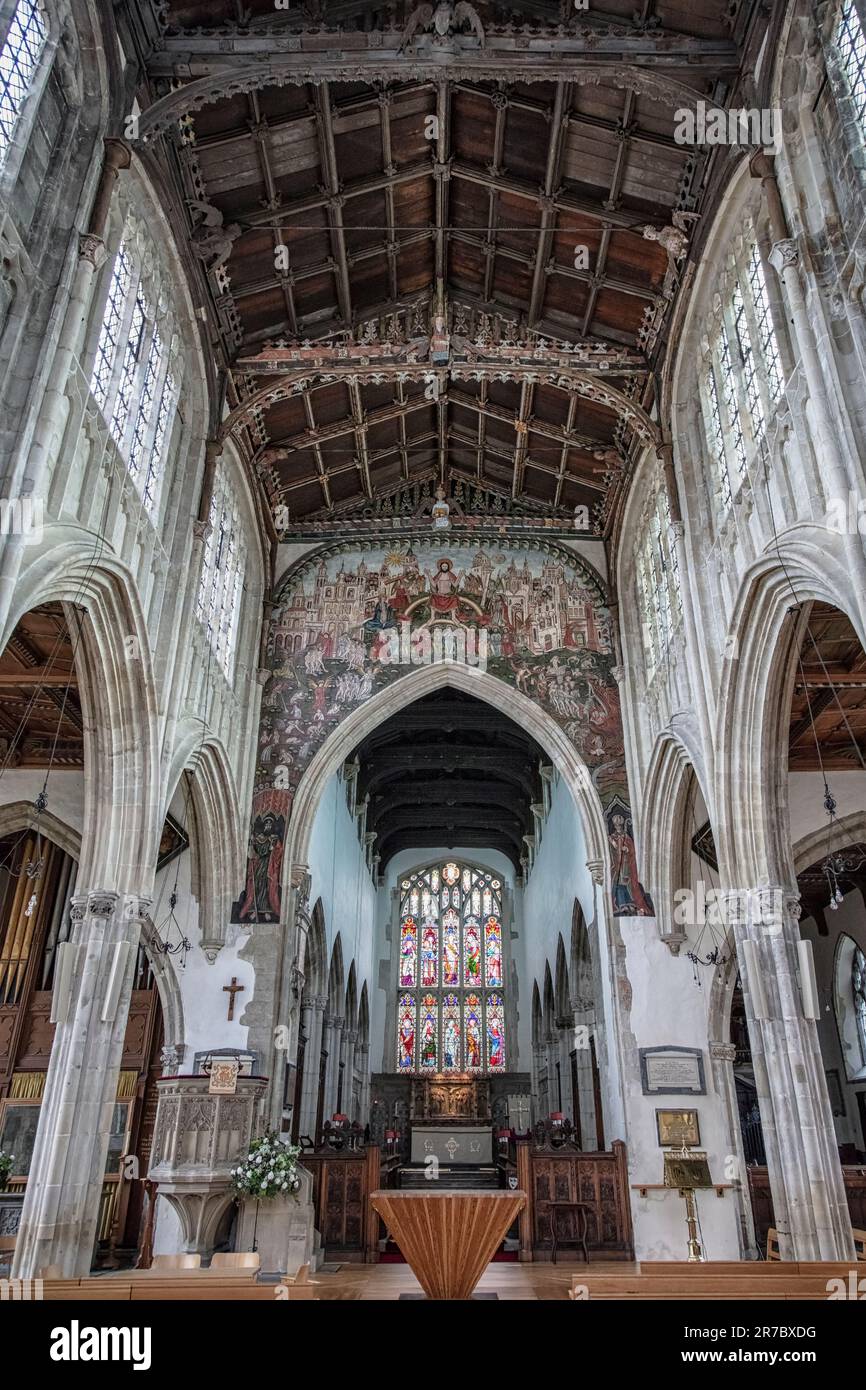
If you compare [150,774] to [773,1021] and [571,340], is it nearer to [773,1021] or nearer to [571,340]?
[773,1021]

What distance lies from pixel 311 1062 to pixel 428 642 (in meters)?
9.27

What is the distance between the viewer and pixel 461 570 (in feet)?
61.2

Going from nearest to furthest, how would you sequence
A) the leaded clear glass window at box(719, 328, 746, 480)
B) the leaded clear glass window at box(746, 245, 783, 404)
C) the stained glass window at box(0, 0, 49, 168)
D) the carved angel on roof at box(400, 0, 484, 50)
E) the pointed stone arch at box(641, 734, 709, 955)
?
the stained glass window at box(0, 0, 49, 168)
the leaded clear glass window at box(746, 245, 783, 404)
the carved angel on roof at box(400, 0, 484, 50)
the leaded clear glass window at box(719, 328, 746, 480)
the pointed stone arch at box(641, 734, 709, 955)

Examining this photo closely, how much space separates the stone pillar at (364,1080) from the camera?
26.9 m

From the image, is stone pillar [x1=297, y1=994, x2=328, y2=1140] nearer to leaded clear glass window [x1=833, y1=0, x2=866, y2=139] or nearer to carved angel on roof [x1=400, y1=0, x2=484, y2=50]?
carved angel on roof [x1=400, y1=0, x2=484, y2=50]

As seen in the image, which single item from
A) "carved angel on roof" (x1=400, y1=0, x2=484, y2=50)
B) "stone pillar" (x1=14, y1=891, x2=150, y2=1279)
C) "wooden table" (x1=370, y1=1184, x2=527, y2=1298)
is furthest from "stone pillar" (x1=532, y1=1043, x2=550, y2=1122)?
"carved angel on roof" (x1=400, y1=0, x2=484, y2=50)

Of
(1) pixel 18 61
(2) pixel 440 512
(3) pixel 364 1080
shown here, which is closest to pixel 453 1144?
(3) pixel 364 1080

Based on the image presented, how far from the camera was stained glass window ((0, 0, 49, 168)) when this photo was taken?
8344 millimetres

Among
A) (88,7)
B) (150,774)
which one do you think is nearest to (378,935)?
(150,774)

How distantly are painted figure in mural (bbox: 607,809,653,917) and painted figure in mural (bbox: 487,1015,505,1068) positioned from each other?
15.6 metres

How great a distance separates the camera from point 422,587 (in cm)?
1848

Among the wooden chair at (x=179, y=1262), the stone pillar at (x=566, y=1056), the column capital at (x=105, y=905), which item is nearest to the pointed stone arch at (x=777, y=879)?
the wooden chair at (x=179, y=1262)

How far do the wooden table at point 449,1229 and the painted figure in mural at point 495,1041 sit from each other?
24.1 metres

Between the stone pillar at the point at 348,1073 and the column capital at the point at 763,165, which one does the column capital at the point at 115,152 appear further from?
the stone pillar at the point at 348,1073
